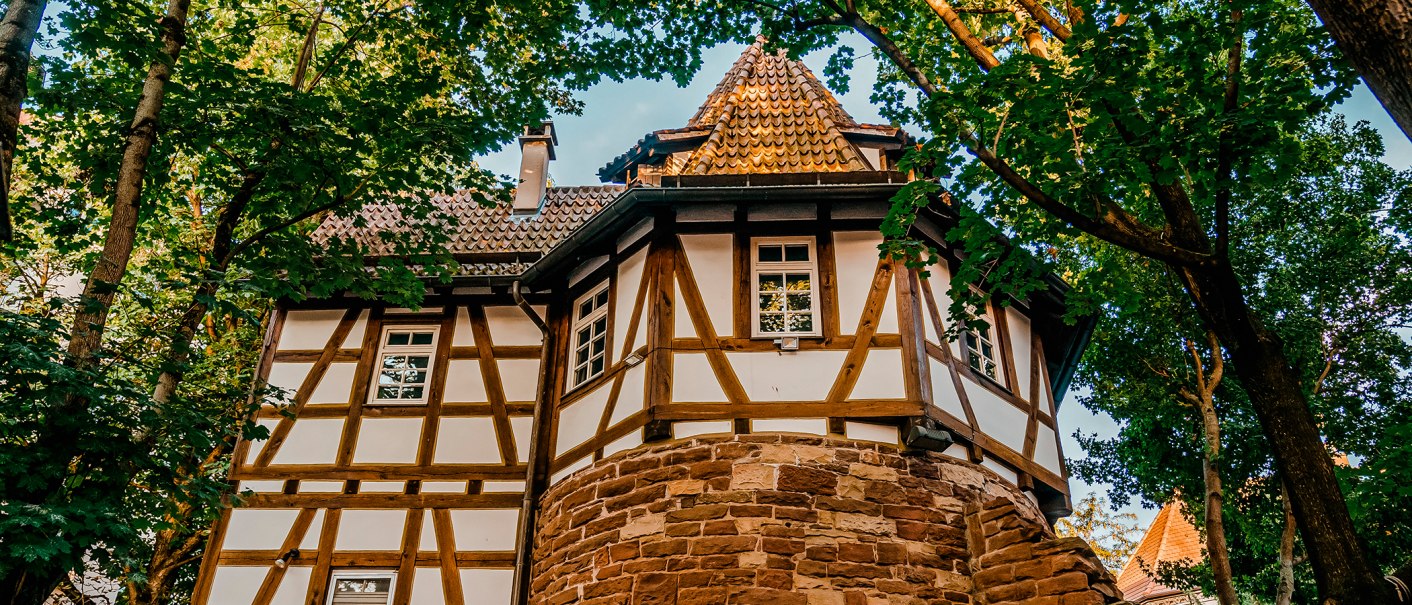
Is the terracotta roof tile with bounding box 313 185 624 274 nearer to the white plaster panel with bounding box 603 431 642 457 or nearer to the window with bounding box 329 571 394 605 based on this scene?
the white plaster panel with bounding box 603 431 642 457

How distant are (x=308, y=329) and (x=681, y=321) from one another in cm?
542

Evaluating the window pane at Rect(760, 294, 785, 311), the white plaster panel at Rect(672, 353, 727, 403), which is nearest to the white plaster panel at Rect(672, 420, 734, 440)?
the white plaster panel at Rect(672, 353, 727, 403)

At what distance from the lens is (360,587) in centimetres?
1002

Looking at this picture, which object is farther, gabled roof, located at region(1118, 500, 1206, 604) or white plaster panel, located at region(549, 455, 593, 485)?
gabled roof, located at region(1118, 500, 1206, 604)

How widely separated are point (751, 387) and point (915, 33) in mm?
3803

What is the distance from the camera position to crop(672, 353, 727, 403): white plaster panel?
336 inches

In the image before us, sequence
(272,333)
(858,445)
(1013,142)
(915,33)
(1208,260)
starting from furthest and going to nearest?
(272,333)
(915,33)
(858,445)
(1013,142)
(1208,260)

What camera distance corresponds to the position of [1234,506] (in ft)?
41.6

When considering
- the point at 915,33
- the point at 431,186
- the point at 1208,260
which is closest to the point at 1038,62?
the point at 1208,260

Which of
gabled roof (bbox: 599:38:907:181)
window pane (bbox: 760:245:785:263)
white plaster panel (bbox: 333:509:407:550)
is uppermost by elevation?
gabled roof (bbox: 599:38:907:181)

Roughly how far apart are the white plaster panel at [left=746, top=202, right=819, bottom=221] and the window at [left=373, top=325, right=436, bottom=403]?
451 cm

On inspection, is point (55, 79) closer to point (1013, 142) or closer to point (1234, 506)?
point (1013, 142)

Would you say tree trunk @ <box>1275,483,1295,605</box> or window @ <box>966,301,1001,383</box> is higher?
window @ <box>966,301,1001,383</box>

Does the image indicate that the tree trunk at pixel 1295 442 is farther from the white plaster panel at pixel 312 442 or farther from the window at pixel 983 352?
the white plaster panel at pixel 312 442
